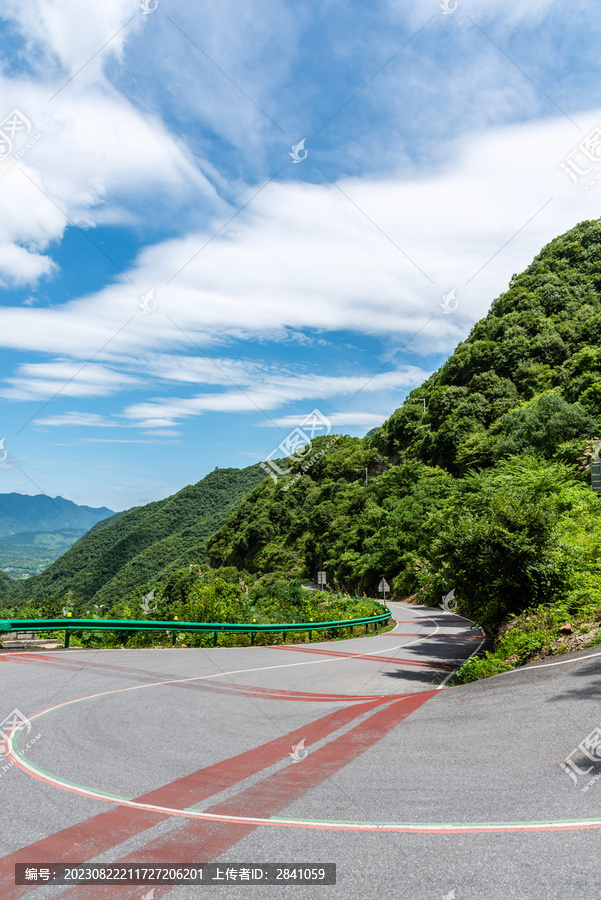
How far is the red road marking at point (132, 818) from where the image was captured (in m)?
3.83

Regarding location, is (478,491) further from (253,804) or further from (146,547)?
(146,547)

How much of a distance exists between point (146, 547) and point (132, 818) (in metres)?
142

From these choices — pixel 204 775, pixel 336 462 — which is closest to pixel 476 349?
pixel 336 462

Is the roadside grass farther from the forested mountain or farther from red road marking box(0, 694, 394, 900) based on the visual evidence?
red road marking box(0, 694, 394, 900)

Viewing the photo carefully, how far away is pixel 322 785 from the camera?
5.05m

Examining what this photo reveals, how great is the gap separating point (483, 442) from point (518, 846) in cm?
5166

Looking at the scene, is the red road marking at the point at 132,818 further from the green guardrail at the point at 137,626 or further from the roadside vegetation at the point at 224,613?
the roadside vegetation at the point at 224,613

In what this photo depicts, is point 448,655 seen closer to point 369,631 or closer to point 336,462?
point 369,631

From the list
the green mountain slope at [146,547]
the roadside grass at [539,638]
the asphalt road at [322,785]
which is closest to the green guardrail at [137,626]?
the asphalt road at [322,785]

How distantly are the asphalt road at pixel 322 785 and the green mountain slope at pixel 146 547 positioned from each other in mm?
90168

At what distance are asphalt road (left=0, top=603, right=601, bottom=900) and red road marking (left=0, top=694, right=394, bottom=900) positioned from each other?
0.02 meters

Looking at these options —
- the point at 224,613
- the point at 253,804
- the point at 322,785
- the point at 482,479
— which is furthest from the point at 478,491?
the point at 253,804

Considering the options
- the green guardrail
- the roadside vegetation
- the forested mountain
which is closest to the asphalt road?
the forested mountain

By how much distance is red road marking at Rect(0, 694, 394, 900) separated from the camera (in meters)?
3.83
